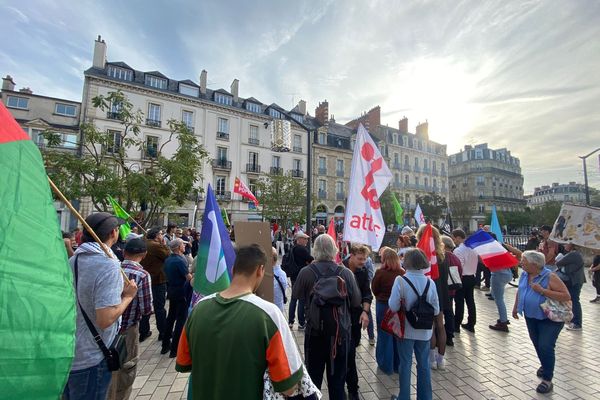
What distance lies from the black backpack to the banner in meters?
3.56

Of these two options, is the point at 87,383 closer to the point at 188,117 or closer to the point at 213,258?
the point at 213,258

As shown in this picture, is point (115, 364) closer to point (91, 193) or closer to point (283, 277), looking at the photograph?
point (283, 277)

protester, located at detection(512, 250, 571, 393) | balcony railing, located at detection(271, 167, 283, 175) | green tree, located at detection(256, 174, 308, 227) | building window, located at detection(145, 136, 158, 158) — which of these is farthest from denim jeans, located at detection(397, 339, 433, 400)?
balcony railing, located at detection(271, 167, 283, 175)

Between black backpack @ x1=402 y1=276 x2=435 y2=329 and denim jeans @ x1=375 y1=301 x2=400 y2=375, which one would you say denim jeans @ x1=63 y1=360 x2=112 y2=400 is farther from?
denim jeans @ x1=375 y1=301 x2=400 y2=375

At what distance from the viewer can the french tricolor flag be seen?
536 cm

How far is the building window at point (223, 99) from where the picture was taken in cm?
3009

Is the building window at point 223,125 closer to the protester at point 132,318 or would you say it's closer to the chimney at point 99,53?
the chimney at point 99,53

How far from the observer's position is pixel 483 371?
4.04 metres

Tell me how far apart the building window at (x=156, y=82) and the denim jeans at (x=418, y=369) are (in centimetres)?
3051

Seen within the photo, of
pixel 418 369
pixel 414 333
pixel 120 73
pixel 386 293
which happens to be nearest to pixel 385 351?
pixel 386 293

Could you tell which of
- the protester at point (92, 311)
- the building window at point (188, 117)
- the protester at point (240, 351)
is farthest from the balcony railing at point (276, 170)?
the protester at point (240, 351)

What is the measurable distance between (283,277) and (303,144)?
31209 millimetres

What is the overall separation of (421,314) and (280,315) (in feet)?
6.91

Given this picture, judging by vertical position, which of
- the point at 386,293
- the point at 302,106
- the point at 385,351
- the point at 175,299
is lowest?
the point at 385,351
